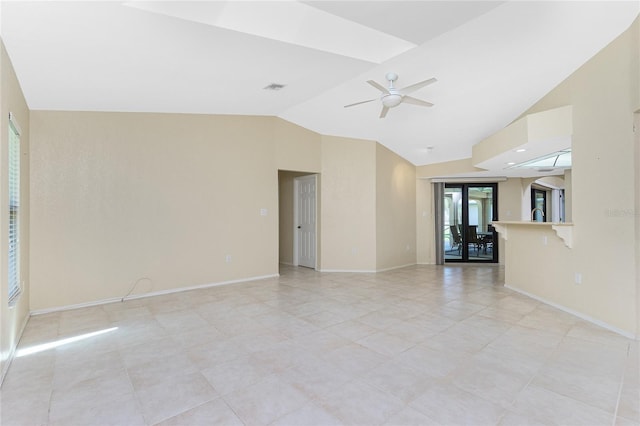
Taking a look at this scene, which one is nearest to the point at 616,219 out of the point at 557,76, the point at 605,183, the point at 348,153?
the point at 605,183

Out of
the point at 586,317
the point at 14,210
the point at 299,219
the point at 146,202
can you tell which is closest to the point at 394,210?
the point at 299,219

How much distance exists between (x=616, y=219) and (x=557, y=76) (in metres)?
1.81

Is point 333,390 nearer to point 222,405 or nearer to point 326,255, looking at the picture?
point 222,405

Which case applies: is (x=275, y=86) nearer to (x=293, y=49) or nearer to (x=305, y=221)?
(x=293, y=49)

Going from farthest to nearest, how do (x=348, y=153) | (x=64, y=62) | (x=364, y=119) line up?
(x=348, y=153) → (x=364, y=119) → (x=64, y=62)

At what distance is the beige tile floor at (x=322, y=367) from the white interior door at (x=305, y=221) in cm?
273

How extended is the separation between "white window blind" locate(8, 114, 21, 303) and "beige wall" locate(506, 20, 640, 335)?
555 cm

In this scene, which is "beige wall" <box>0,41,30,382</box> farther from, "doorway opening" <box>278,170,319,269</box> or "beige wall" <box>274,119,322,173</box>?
"doorway opening" <box>278,170,319,269</box>

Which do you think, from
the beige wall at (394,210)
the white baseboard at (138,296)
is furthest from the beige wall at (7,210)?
the beige wall at (394,210)

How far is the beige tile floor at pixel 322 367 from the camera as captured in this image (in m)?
1.92

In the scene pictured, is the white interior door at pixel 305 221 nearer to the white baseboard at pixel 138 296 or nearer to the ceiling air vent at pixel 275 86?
the white baseboard at pixel 138 296

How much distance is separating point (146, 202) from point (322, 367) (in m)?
3.58

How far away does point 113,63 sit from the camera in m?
3.16

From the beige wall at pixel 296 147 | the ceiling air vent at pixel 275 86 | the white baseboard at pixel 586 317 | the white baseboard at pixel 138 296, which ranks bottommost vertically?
the white baseboard at pixel 586 317
